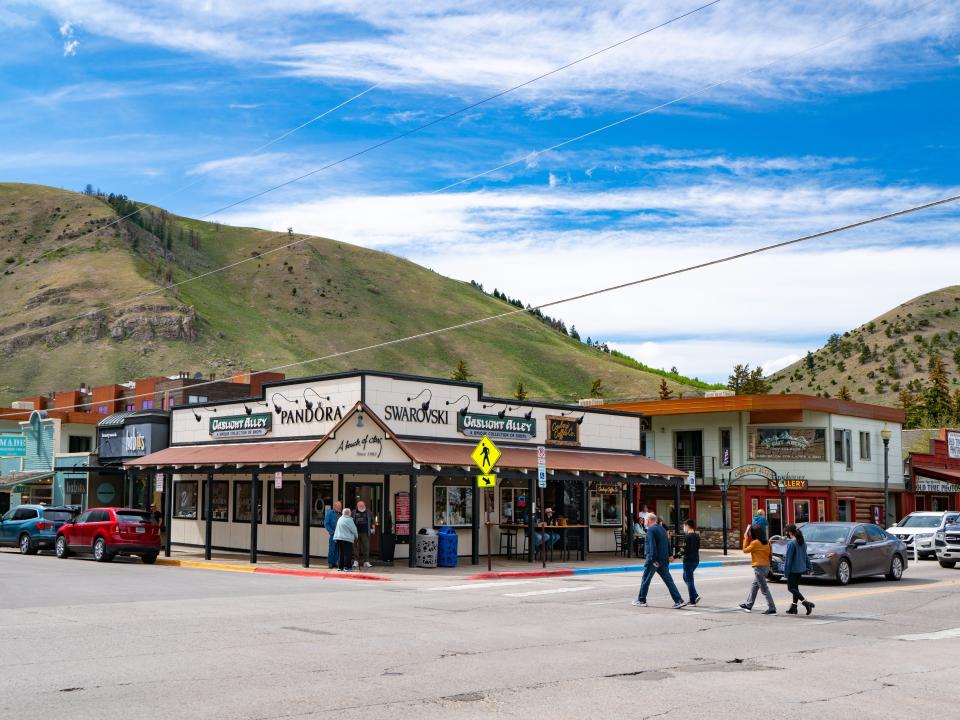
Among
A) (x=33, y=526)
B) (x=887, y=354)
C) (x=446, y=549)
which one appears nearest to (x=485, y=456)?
(x=446, y=549)

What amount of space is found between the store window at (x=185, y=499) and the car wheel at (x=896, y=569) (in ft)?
74.2

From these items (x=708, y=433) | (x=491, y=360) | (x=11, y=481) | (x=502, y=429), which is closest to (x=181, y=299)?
(x=491, y=360)

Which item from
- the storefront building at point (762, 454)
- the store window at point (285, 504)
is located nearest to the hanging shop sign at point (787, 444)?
the storefront building at point (762, 454)

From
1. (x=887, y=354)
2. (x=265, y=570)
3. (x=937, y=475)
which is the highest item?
(x=887, y=354)

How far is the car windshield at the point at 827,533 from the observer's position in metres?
23.6

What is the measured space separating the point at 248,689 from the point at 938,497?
54.7 meters

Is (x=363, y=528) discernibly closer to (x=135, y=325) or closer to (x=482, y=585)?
(x=482, y=585)

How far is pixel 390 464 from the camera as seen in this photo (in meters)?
Answer: 26.2

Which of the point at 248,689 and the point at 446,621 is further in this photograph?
the point at 446,621

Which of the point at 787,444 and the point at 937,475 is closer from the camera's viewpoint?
the point at 787,444

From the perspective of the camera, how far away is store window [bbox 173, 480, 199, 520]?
3572 cm

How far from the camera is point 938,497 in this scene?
A: 5662 cm

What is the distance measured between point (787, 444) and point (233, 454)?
2726 centimetres

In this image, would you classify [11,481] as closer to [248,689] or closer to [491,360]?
[248,689]
